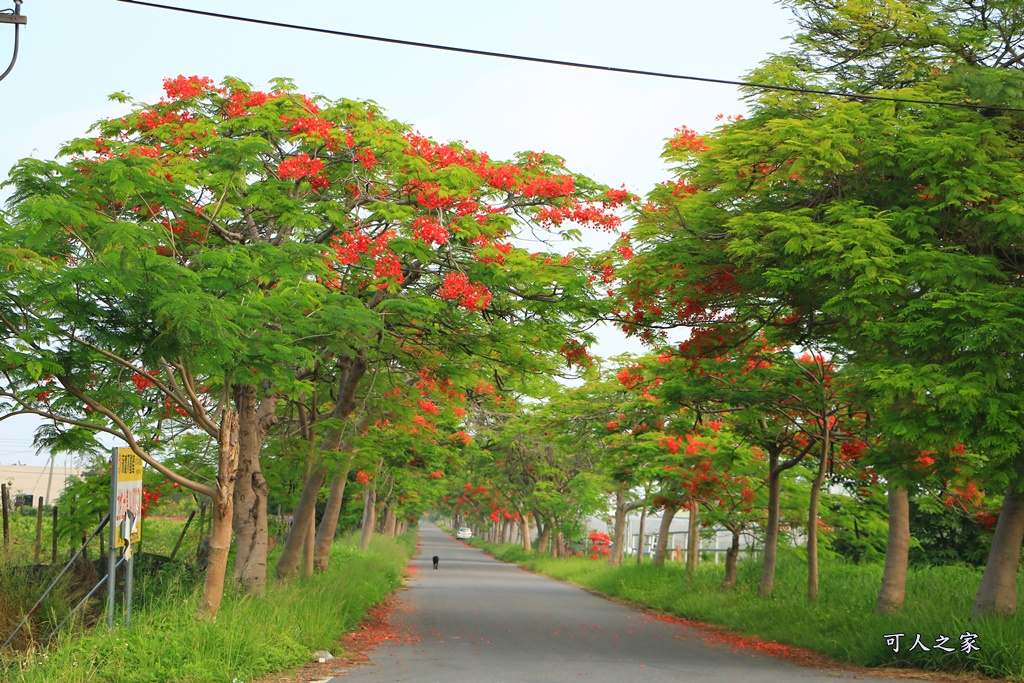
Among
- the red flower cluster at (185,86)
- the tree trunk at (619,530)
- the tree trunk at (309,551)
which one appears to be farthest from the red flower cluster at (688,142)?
the tree trunk at (619,530)

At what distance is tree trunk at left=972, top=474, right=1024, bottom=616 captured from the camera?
522 inches

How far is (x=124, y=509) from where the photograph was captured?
10.6 metres

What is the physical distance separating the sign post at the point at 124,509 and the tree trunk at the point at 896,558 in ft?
36.0

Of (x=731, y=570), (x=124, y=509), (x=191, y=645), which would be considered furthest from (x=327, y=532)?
(x=191, y=645)

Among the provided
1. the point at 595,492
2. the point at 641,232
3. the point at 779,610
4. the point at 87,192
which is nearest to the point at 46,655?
the point at 87,192

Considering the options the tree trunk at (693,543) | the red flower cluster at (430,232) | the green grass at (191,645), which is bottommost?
the green grass at (191,645)

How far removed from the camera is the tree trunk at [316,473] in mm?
18594

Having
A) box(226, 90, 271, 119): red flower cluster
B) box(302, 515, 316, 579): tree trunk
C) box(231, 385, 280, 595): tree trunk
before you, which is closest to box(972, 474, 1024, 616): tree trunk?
box(231, 385, 280, 595): tree trunk

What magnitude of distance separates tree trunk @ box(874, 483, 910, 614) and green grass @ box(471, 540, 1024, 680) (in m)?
0.22

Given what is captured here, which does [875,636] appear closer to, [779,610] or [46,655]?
[779,610]

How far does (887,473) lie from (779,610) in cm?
612

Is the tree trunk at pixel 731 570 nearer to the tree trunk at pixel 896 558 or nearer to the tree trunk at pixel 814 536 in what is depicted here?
the tree trunk at pixel 814 536

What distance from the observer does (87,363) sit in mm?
11195

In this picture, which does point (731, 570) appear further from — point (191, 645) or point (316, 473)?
point (191, 645)
